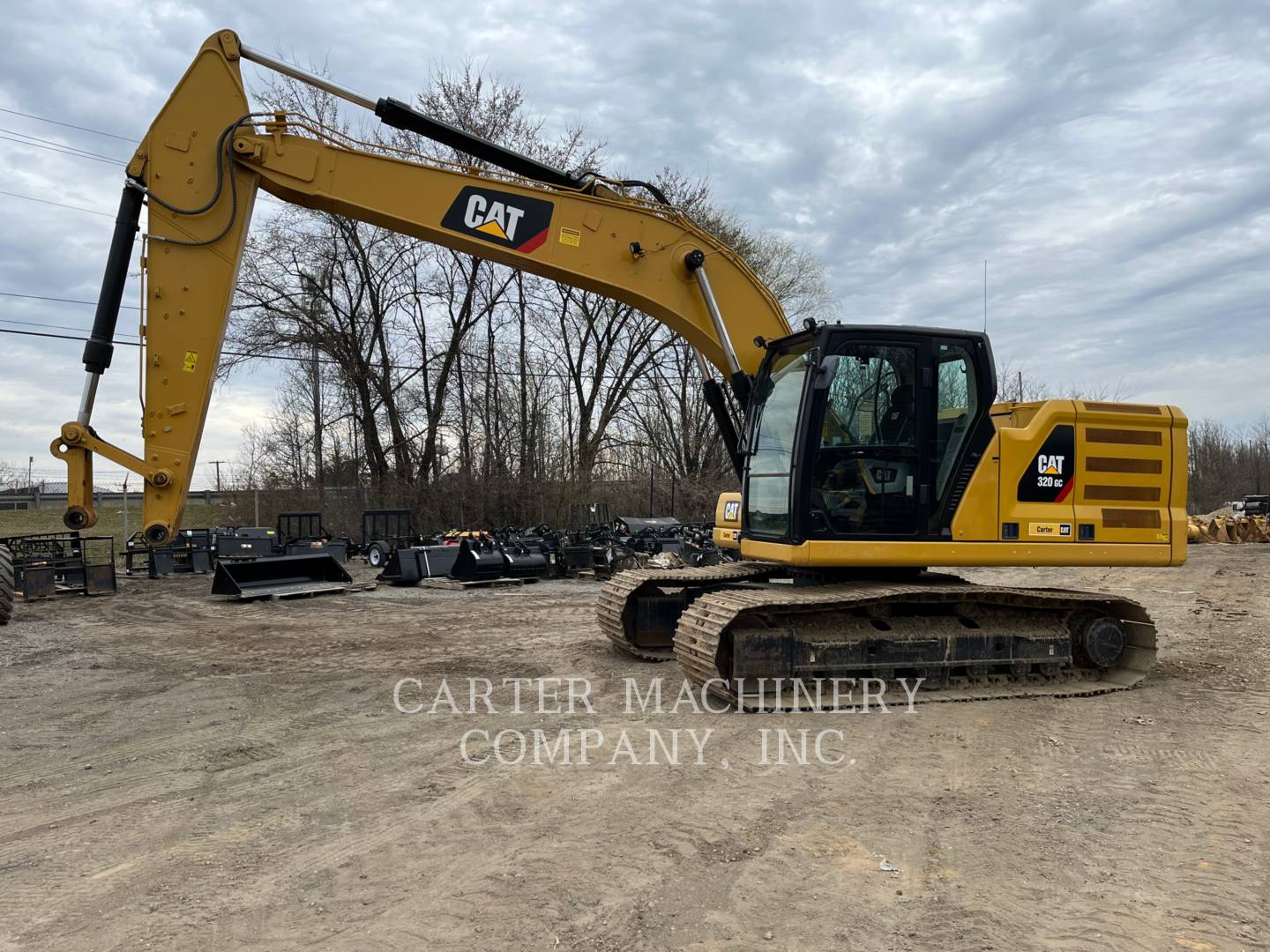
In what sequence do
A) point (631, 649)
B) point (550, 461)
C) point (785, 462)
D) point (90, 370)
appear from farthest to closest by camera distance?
1. point (550, 461)
2. point (631, 649)
3. point (785, 462)
4. point (90, 370)

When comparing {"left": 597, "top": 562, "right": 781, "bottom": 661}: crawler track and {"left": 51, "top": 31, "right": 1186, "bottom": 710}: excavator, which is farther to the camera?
{"left": 597, "top": 562, "right": 781, "bottom": 661}: crawler track

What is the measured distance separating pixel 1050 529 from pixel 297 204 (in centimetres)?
645

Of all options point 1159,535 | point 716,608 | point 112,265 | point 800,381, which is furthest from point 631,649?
point 112,265

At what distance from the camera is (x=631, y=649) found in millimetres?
7887

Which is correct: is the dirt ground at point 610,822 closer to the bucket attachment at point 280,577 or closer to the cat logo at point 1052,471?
the cat logo at point 1052,471

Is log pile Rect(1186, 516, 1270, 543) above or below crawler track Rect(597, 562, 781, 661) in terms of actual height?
above

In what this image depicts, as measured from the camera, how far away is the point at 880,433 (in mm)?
6520

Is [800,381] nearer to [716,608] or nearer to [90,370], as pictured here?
[716,608]

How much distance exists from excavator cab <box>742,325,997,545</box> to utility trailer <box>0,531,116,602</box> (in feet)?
35.2

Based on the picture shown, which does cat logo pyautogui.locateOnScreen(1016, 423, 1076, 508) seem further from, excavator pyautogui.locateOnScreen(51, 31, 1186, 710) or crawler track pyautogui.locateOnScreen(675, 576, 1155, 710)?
crawler track pyautogui.locateOnScreen(675, 576, 1155, 710)

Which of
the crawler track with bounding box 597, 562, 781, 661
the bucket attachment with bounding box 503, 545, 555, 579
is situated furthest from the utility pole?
the crawler track with bounding box 597, 562, 781, 661

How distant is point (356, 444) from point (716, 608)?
21926 millimetres

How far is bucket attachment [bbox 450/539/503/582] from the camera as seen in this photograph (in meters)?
14.7

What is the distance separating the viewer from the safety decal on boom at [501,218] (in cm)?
720
